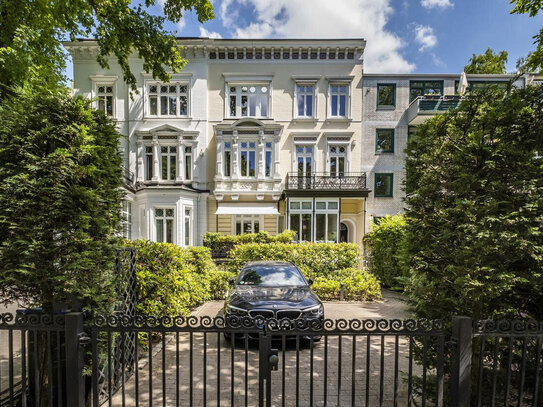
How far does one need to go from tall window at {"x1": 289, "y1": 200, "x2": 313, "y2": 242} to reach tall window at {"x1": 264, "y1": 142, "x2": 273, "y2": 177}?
254 centimetres

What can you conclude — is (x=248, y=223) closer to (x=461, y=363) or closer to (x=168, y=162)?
(x=168, y=162)

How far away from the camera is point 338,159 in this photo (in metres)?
17.5

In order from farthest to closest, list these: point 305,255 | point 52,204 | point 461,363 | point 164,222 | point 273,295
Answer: point 164,222 < point 305,255 < point 273,295 < point 52,204 < point 461,363

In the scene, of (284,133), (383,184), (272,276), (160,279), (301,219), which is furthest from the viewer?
(383,184)

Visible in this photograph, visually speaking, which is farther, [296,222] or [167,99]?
[167,99]

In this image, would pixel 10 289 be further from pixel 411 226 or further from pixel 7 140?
pixel 411 226

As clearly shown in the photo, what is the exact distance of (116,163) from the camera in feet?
11.7

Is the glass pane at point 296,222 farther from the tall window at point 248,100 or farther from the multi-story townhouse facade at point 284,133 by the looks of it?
the tall window at point 248,100

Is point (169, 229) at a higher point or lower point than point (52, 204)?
lower

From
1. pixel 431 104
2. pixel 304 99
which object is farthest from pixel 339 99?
pixel 431 104

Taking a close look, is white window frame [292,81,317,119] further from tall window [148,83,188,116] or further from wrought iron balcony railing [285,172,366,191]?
tall window [148,83,188,116]

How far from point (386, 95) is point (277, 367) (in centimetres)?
1908

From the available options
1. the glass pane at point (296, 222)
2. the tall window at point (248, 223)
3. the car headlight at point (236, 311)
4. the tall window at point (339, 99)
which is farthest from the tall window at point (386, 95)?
the car headlight at point (236, 311)

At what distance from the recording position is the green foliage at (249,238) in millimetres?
13477
